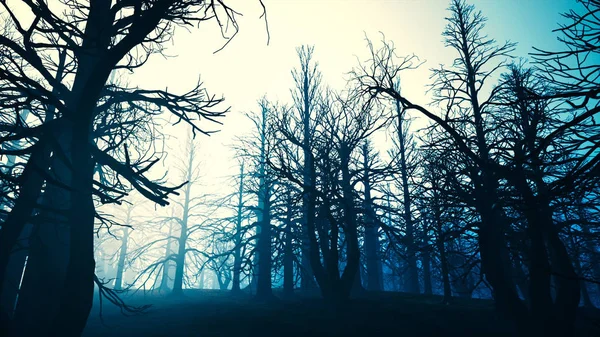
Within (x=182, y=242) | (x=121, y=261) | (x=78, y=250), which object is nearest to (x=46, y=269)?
(x=78, y=250)

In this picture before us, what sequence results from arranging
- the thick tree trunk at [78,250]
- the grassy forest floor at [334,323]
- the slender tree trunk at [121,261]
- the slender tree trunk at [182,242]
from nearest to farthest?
1. the thick tree trunk at [78,250]
2. the grassy forest floor at [334,323]
3. the slender tree trunk at [182,242]
4. the slender tree trunk at [121,261]

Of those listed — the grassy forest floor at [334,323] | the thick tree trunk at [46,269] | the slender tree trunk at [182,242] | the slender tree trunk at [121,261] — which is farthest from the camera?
the slender tree trunk at [121,261]

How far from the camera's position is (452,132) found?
2213 millimetres

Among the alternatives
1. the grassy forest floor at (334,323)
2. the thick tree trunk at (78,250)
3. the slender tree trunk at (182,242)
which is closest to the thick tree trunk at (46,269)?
the thick tree trunk at (78,250)

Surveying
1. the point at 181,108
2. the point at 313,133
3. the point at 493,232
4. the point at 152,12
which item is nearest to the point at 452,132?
the point at 152,12

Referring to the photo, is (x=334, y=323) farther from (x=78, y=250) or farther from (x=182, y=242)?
(x=182, y=242)

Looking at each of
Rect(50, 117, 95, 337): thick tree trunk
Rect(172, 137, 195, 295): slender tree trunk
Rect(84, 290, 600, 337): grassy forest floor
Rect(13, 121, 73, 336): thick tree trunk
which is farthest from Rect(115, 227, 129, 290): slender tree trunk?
Rect(50, 117, 95, 337): thick tree trunk

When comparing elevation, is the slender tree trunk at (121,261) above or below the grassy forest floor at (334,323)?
above

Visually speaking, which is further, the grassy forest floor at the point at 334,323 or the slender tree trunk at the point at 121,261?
the slender tree trunk at the point at 121,261

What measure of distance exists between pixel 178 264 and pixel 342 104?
1366 cm

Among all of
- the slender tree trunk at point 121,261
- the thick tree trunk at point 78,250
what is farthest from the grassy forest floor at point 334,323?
the slender tree trunk at point 121,261

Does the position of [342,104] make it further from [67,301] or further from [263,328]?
[67,301]

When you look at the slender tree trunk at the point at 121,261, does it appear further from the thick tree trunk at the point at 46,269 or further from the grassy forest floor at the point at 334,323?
the thick tree trunk at the point at 46,269

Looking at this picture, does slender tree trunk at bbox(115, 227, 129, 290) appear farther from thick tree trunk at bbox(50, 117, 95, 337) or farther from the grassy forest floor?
thick tree trunk at bbox(50, 117, 95, 337)
